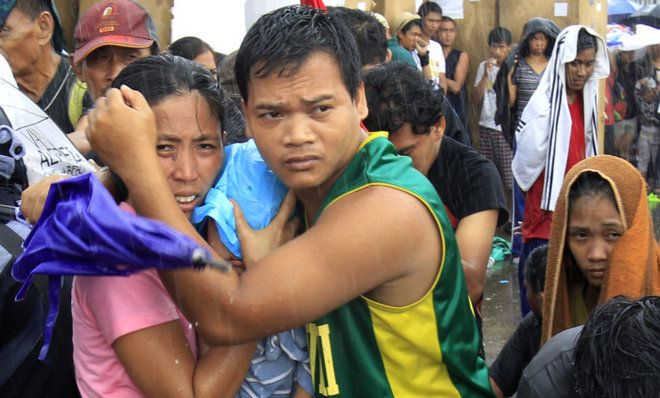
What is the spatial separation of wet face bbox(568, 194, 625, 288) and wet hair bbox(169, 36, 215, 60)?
9.92 ft

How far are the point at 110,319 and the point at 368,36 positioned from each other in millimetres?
3052

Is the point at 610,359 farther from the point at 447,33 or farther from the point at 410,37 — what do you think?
the point at 447,33

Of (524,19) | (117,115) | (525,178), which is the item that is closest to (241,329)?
(117,115)

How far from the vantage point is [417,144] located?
3.96 metres

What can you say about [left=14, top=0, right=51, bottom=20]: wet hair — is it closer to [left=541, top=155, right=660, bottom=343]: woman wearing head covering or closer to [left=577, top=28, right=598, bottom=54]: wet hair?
[left=541, top=155, right=660, bottom=343]: woman wearing head covering

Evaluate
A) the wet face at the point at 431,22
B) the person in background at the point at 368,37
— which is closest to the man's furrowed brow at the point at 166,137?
the person in background at the point at 368,37

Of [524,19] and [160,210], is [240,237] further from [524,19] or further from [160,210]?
[524,19]

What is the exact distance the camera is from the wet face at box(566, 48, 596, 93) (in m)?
6.90

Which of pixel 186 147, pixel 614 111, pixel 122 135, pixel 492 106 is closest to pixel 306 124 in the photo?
pixel 186 147

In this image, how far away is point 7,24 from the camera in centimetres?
403

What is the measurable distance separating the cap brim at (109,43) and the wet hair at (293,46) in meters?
1.82

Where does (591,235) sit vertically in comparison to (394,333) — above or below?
below

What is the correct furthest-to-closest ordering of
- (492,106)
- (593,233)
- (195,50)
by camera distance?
(492,106) → (195,50) → (593,233)

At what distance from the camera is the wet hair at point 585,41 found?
22.9 ft
